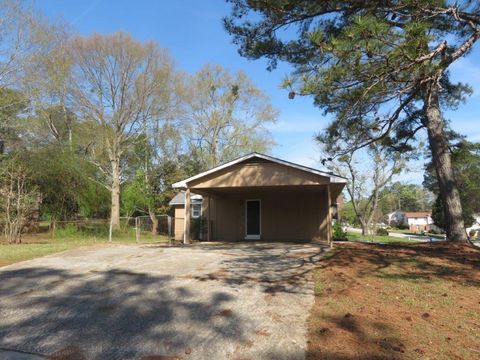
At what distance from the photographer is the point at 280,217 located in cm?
1886

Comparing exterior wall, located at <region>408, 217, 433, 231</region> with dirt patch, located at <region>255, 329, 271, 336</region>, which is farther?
exterior wall, located at <region>408, 217, 433, 231</region>

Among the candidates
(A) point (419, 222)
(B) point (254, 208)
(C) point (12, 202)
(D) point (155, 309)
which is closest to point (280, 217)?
(B) point (254, 208)

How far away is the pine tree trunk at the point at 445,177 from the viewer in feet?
39.6

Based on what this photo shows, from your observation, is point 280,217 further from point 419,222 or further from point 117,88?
point 419,222

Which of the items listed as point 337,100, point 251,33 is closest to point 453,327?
point 337,100

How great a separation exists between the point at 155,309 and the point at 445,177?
9536 millimetres

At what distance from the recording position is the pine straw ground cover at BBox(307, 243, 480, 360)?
449 centimetres

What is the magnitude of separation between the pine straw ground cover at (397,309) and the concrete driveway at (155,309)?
32 centimetres

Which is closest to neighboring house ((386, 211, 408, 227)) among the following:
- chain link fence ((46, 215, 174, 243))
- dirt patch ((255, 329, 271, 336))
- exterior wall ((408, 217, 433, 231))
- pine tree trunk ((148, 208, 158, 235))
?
exterior wall ((408, 217, 433, 231))

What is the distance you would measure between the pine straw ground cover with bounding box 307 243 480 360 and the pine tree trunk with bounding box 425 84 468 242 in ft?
9.90

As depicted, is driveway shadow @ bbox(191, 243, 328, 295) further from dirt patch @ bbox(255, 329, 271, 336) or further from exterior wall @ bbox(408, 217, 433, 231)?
exterior wall @ bbox(408, 217, 433, 231)

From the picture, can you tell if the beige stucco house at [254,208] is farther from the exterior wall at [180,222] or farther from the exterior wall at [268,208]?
the exterior wall at [180,222]

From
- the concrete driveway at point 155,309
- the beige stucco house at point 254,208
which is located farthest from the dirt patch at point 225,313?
the beige stucco house at point 254,208

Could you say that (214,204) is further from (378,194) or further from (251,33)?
(378,194)
